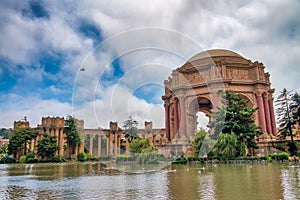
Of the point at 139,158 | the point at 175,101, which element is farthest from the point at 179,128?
the point at 139,158

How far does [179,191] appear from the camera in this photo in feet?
26.6

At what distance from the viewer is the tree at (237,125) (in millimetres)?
22484

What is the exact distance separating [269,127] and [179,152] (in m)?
12.0

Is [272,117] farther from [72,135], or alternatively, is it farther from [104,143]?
[104,143]

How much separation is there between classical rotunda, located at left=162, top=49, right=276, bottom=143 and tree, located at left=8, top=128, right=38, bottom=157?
33.6m

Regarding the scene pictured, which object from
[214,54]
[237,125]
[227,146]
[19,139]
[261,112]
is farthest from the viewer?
[19,139]

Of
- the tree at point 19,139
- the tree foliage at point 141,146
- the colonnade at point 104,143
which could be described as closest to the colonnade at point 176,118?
the tree foliage at point 141,146

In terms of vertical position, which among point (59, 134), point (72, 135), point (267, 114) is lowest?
point (72, 135)

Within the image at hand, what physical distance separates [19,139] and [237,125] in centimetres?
4598

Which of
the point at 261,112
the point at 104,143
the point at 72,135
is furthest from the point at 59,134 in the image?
the point at 261,112

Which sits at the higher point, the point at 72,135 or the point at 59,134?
the point at 59,134

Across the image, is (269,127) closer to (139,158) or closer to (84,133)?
(139,158)

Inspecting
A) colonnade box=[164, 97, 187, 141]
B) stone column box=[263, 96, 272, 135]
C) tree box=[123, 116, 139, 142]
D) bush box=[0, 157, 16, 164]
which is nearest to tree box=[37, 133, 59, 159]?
bush box=[0, 157, 16, 164]

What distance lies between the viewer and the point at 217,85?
32500 mm
